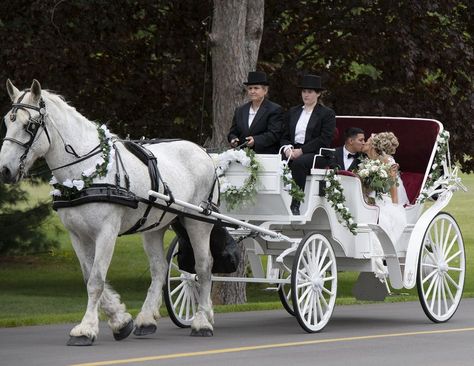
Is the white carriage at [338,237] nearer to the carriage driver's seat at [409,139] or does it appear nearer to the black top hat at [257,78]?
the carriage driver's seat at [409,139]

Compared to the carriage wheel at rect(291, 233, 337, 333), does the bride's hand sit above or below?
above

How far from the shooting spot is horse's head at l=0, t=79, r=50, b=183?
11.0 metres

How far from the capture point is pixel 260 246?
44.2 ft

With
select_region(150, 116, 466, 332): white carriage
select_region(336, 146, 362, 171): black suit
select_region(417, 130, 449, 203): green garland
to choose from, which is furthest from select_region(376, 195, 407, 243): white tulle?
select_region(336, 146, 362, 171): black suit

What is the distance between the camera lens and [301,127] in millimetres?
13367

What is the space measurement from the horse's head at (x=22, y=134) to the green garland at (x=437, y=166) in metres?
4.60

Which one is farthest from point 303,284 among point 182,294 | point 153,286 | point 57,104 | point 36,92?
→ point 36,92

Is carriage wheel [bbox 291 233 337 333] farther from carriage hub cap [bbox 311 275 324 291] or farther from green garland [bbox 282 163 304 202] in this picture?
green garland [bbox 282 163 304 202]

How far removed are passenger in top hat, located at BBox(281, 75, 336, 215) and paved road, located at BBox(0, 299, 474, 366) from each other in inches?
61.9

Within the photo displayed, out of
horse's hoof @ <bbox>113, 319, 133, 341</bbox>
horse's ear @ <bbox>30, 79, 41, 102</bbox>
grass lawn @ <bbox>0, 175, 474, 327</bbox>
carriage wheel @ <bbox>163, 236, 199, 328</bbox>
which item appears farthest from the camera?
grass lawn @ <bbox>0, 175, 474, 327</bbox>

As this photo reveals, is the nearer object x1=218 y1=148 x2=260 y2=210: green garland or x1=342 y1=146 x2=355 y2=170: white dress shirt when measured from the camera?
x1=218 y1=148 x2=260 y2=210: green garland

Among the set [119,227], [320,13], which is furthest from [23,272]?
[119,227]

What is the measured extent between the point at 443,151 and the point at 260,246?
2275 millimetres

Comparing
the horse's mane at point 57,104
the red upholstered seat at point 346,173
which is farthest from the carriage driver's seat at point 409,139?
the horse's mane at point 57,104
